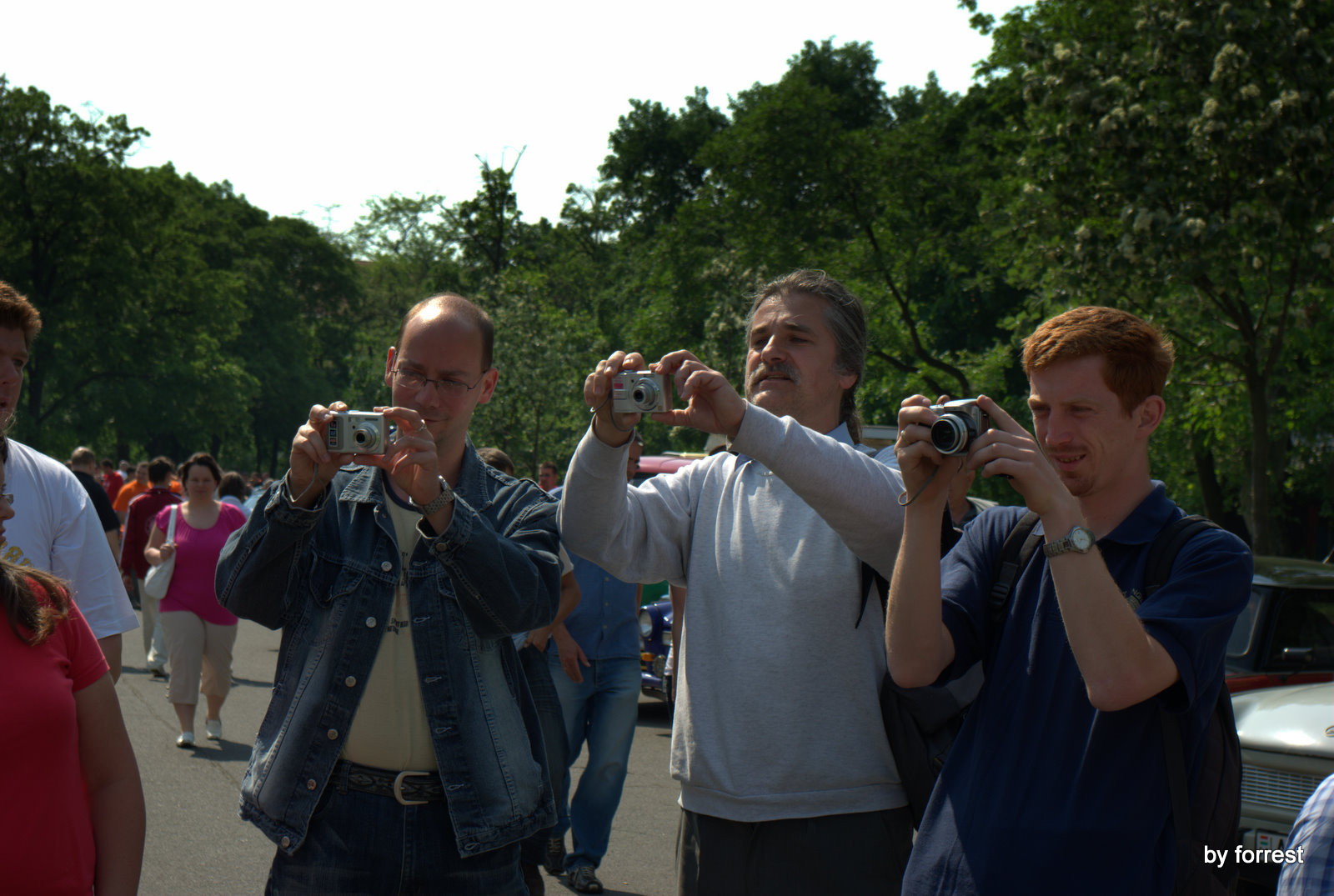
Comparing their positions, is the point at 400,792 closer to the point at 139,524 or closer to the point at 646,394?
the point at 646,394

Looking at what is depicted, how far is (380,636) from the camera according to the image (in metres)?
2.89

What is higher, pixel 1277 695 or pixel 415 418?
pixel 415 418

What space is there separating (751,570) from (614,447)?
0.45 metres

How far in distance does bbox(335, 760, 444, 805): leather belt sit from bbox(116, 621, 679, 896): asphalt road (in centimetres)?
330

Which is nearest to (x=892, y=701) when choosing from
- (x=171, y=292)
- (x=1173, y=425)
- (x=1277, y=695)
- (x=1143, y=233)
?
(x=1277, y=695)

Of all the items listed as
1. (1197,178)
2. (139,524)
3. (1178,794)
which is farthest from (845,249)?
(1178,794)

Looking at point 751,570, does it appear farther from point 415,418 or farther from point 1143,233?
point 1143,233

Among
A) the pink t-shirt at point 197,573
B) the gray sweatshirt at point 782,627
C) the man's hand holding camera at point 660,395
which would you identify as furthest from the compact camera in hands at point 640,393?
the pink t-shirt at point 197,573

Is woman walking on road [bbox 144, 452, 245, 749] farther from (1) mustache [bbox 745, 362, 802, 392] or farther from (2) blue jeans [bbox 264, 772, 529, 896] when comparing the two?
(1) mustache [bbox 745, 362, 802, 392]

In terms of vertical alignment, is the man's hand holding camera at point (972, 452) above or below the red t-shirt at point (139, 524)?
above

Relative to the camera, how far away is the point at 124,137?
1666 inches

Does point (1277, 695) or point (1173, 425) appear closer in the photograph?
point (1277, 695)

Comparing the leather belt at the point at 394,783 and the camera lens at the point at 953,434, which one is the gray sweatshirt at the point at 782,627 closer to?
the camera lens at the point at 953,434

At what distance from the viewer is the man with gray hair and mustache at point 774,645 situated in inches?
106
